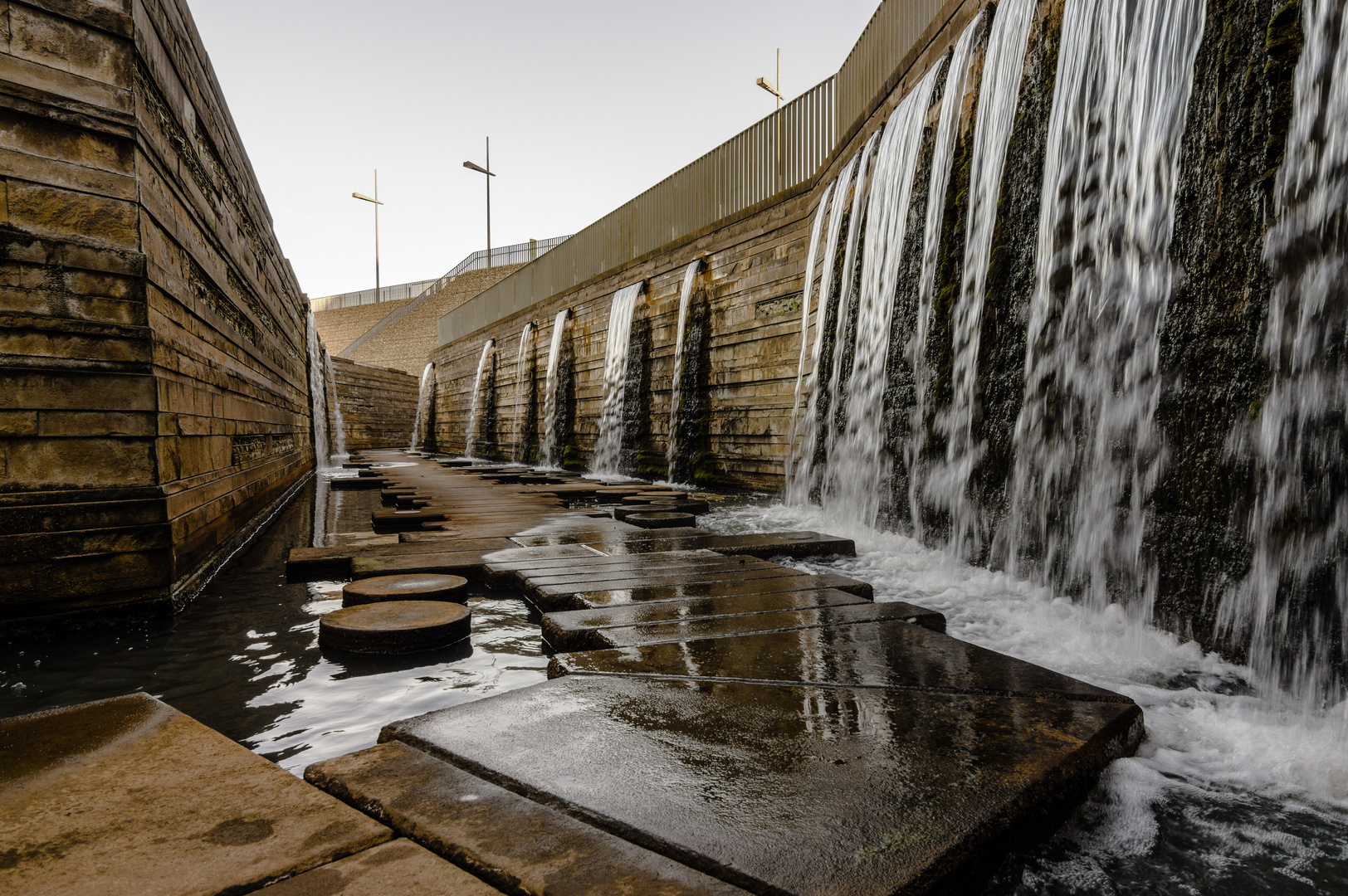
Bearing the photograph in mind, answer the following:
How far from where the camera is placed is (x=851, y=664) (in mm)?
1731

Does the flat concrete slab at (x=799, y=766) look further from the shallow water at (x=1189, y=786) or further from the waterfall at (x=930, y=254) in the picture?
the waterfall at (x=930, y=254)

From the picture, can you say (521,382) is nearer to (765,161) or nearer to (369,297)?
(765,161)

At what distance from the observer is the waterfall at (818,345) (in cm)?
710

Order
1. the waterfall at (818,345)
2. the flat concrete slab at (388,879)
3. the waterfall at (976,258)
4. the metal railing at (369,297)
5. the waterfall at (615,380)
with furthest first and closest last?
the metal railing at (369,297) < the waterfall at (615,380) < the waterfall at (818,345) < the waterfall at (976,258) < the flat concrete slab at (388,879)

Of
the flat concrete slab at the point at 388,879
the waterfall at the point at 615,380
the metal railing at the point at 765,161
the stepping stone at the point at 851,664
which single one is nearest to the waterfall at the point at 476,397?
the metal railing at the point at 765,161

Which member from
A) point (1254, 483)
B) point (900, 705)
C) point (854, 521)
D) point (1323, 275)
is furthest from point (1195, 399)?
point (854, 521)

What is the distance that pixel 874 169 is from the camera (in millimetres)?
6340

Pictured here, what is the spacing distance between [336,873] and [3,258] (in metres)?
2.91

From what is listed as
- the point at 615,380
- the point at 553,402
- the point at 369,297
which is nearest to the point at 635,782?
the point at 615,380

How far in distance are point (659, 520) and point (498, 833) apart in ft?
12.6

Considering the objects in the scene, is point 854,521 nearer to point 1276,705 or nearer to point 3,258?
point 1276,705

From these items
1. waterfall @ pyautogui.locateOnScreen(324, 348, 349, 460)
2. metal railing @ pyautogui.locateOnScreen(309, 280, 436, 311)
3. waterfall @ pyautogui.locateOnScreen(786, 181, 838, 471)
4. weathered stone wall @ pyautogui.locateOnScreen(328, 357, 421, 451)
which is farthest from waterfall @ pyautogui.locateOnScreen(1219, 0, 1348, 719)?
metal railing @ pyautogui.locateOnScreen(309, 280, 436, 311)

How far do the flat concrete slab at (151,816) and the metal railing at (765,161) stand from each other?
6.44 meters

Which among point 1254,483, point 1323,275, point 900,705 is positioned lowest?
point 900,705
